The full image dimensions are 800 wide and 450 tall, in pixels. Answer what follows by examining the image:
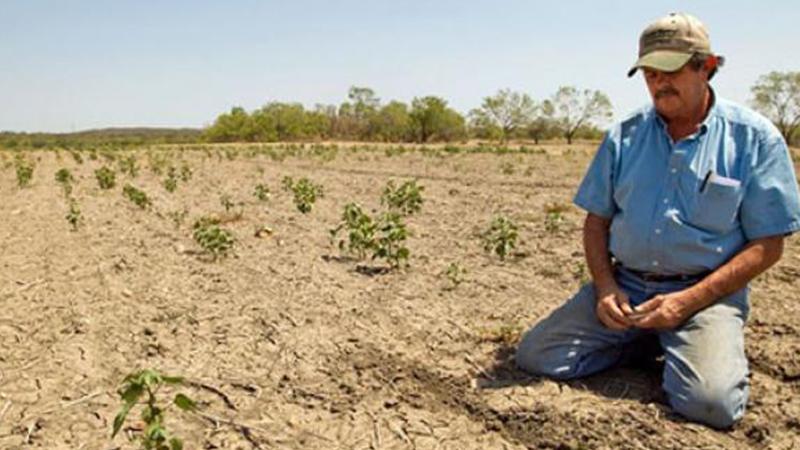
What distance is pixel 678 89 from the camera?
2.97 metres

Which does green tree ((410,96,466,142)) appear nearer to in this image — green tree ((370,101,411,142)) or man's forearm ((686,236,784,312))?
green tree ((370,101,411,142))

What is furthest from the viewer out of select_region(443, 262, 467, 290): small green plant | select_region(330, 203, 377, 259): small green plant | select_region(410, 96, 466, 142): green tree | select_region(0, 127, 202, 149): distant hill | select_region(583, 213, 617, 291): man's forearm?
select_region(410, 96, 466, 142): green tree

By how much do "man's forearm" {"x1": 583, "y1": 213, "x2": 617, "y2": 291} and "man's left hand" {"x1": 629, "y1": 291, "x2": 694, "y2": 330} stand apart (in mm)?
237

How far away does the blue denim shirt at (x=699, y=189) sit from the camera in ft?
9.59

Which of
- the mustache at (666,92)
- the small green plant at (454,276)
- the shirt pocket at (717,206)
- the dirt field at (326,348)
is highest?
the mustache at (666,92)

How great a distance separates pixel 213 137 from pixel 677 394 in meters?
75.4

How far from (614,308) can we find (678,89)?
3.19 ft

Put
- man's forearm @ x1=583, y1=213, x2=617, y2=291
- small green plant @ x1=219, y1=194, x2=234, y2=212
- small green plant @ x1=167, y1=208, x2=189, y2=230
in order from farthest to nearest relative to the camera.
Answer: small green plant @ x1=219, y1=194, x2=234, y2=212, small green plant @ x1=167, y1=208, x2=189, y2=230, man's forearm @ x1=583, y1=213, x2=617, y2=291

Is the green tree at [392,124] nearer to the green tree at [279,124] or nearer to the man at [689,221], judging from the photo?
the green tree at [279,124]

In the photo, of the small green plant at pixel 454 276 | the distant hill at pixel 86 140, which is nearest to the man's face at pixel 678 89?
the small green plant at pixel 454 276

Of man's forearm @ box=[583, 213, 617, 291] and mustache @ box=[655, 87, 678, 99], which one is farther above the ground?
mustache @ box=[655, 87, 678, 99]

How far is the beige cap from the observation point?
113 inches

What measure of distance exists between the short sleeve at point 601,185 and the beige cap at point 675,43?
449 millimetres

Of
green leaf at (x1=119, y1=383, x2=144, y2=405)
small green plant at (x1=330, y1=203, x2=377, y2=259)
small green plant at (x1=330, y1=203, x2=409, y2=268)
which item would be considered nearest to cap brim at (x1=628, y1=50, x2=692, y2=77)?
green leaf at (x1=119, y1=383, x2=144, y2=405)
